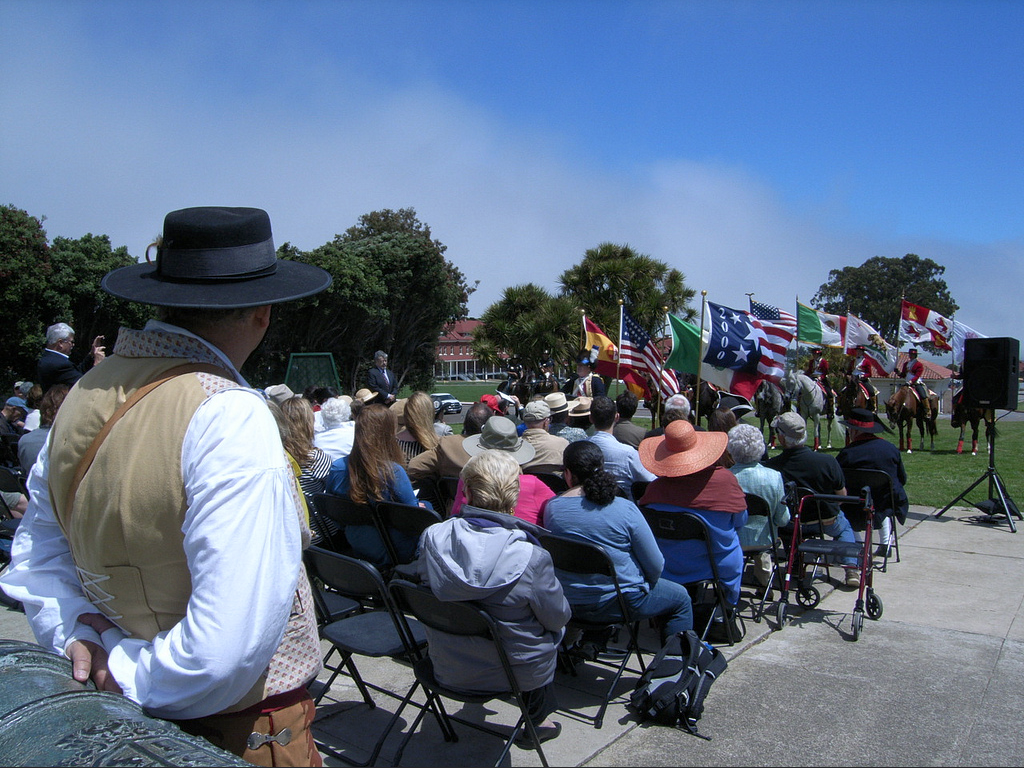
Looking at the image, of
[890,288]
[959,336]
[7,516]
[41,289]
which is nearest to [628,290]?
[959,336]

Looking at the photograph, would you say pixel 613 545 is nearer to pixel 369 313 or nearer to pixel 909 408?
pixel 909 408

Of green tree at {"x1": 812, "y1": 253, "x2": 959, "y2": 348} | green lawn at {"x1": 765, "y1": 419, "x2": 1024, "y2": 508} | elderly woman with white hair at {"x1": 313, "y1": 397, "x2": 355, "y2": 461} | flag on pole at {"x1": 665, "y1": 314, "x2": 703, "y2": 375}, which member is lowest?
green lawn at {"x1": 765, "y1": 419, "x2": 1024, "y2": 508}

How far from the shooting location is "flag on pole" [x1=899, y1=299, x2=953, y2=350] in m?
16.4

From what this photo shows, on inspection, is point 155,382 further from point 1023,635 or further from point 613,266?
point 613,266

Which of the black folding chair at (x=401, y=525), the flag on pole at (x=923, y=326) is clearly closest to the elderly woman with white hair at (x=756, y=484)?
the black folding chair at (x=401, y=525)

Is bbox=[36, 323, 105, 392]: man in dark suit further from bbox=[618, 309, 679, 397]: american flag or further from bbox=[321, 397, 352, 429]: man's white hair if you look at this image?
bbox=[618, 309, 679, 397]: american flag

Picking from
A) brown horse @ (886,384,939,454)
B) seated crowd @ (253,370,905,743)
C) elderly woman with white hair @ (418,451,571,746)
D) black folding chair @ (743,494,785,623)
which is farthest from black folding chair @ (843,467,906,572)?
brown horse @ (886,384,939,454)

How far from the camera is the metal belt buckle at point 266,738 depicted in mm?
1521

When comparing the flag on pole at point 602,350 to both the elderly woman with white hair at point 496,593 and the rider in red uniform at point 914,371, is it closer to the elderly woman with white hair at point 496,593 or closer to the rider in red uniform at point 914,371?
the rider in red uniform at point 914,371

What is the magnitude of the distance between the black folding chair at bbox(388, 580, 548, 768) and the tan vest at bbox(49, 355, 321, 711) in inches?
61.0

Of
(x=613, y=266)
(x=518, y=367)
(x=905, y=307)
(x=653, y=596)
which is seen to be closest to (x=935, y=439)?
(x=905, y=307)

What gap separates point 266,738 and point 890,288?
81.4 meters

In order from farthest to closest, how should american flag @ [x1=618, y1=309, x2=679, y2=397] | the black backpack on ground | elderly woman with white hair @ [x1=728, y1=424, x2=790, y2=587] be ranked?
american flag @ [x1=618, y1=309, x2=679, y2=397] < elderly woman with white hair @ [x1=728, y1=424, x2=790, y2=587] < the black backpack on ground

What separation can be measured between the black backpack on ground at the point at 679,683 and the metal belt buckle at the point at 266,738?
256 centimetres
